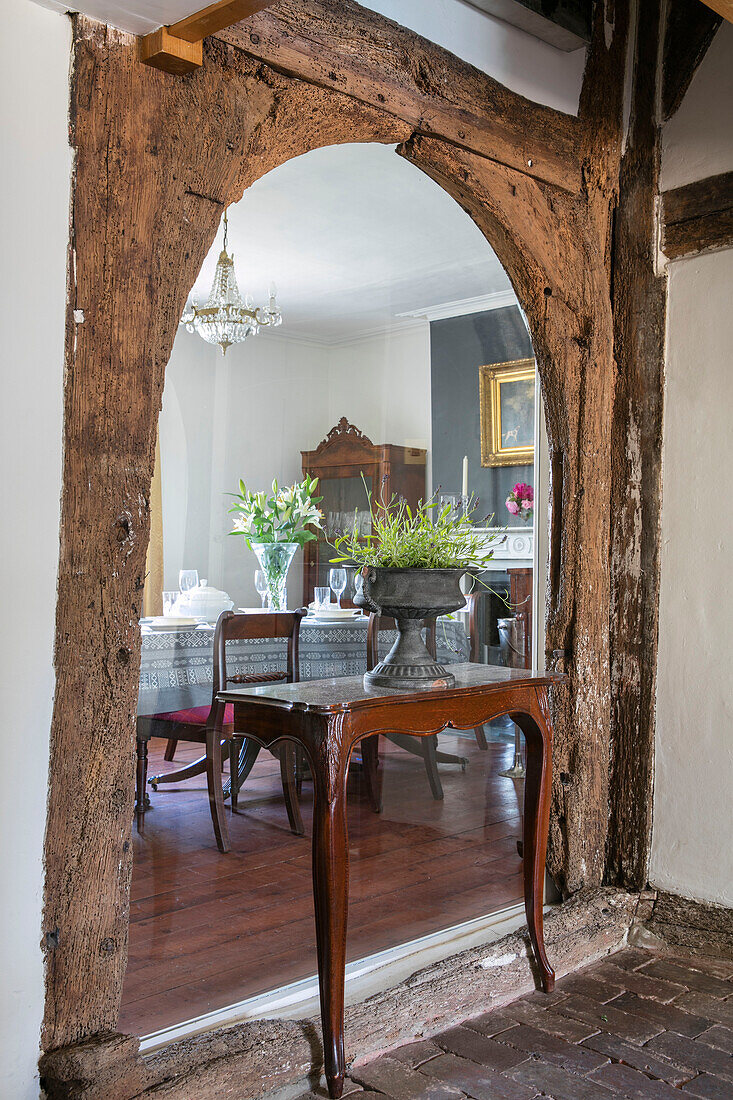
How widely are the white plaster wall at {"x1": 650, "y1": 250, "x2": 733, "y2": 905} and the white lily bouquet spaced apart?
1333mm

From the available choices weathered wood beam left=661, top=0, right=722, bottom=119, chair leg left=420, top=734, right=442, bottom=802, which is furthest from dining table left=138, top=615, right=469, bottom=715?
weathered wood beam left=661, top=0, right=722, bottom=119

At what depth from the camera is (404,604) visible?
8.05 ft

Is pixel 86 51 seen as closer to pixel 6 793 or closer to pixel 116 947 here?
pixel 6 793

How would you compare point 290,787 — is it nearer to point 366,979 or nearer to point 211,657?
point 211,657

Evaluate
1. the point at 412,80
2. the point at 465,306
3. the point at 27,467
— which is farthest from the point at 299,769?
the point at 412,80

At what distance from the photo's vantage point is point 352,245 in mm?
2791

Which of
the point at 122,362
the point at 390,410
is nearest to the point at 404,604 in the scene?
the point at 390,410

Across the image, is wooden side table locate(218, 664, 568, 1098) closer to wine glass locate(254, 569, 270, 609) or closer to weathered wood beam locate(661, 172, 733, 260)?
wine glass locate(254, 569, 270, 609)

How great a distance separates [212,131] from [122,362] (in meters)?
0.59

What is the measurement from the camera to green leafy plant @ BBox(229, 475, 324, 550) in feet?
8.14

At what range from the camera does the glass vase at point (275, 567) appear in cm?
254

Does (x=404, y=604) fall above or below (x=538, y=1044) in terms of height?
above

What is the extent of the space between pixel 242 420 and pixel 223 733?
2.62ft

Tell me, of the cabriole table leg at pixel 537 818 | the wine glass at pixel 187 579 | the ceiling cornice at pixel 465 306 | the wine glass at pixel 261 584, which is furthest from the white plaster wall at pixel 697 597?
the wine glass at pixel 187 579
